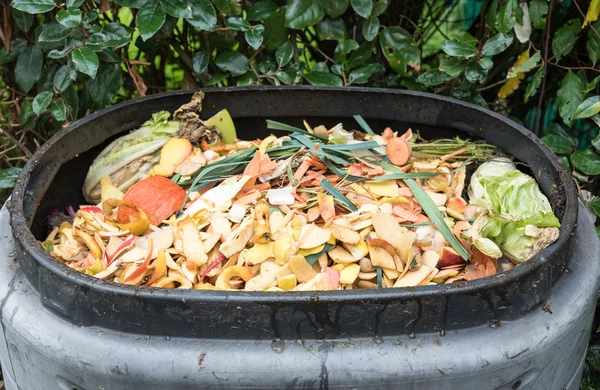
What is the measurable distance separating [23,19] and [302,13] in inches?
37.1

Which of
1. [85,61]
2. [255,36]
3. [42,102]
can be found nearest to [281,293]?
[85,61]

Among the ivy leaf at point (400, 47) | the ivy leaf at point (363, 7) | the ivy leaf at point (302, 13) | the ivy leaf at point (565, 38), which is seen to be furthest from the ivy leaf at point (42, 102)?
the ivy leaf at point (565, 38)

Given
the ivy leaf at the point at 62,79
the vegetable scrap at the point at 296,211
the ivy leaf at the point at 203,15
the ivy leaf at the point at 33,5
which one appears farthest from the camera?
the ivy leaf at the point at 62,79

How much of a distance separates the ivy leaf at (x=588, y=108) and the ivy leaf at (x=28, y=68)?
1757 mm

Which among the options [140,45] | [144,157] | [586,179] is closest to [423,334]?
[144,157]

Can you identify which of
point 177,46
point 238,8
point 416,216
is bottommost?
point 416,216

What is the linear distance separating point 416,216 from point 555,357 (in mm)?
500

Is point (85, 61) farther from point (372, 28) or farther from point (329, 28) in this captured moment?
point (372, 28)

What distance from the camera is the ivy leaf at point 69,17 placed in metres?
1.77

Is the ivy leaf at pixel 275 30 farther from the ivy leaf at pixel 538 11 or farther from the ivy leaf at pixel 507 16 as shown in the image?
the ivy leaf at pixel 538 11

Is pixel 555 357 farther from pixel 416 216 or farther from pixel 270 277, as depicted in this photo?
pixel 270 277

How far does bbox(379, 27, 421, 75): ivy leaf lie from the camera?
7.29 ft

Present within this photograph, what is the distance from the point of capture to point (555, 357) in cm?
125

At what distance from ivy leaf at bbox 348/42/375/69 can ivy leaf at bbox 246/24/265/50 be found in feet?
1.16
